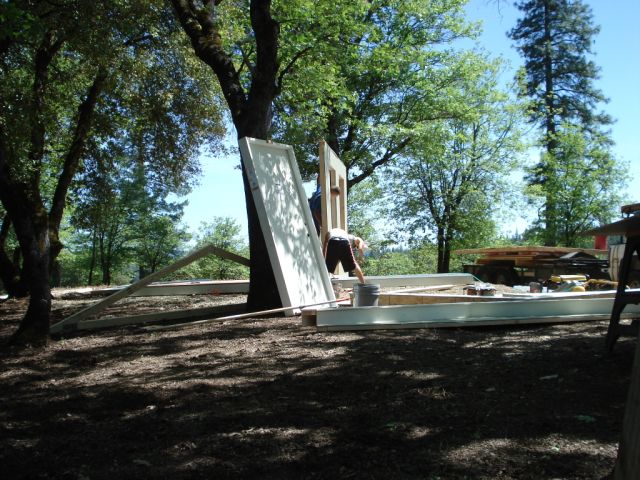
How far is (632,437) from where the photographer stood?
1.57 metres

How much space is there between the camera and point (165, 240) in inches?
1537

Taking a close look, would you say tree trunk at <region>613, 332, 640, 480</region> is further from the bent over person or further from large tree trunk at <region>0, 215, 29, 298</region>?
large tree trunk at <region>0, 215, 29, 298</region>

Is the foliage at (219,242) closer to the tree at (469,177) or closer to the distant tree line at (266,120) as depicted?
the distant tree line at (266,120)

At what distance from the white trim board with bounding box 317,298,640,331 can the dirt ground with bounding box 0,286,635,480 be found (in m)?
0.21

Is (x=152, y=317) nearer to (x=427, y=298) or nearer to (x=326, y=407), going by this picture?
(x=427, y=298)

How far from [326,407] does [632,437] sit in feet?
7.96

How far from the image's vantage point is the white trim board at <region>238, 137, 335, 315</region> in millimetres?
7688

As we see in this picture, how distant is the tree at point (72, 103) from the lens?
6.63 m

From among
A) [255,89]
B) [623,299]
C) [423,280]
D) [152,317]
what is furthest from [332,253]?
[623,299]

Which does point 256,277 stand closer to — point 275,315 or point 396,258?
point 275,315

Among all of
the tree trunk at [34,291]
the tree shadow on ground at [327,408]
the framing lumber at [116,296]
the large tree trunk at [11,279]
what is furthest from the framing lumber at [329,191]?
the large tree trunk at [11,279]

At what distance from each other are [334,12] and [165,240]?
1150 inches

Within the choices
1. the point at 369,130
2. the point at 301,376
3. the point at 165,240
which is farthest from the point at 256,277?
the point at 165,240

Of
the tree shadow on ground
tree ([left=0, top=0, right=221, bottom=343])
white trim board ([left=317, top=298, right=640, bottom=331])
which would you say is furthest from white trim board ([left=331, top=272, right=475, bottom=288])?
tree ([left=0, top=0, right=221, bottom=343])
